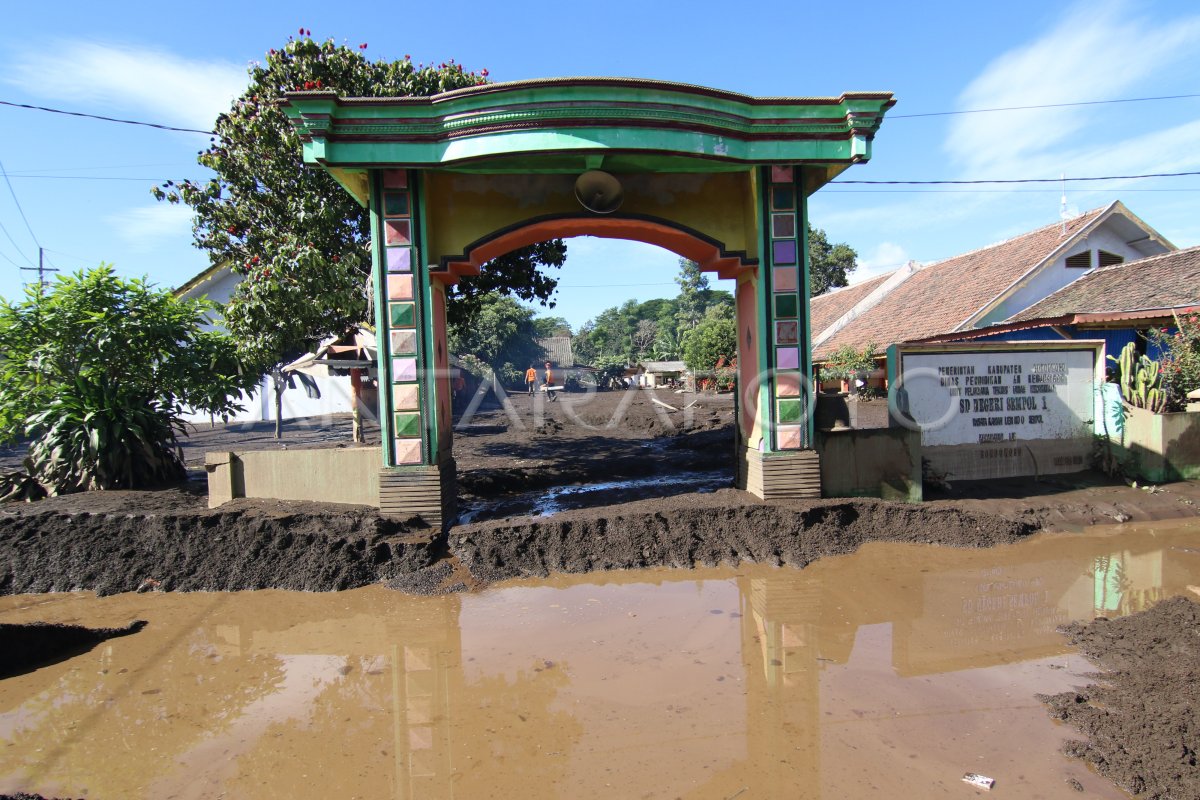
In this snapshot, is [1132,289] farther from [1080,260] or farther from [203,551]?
[203,551]

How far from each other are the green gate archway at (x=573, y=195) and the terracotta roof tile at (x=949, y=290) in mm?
11724

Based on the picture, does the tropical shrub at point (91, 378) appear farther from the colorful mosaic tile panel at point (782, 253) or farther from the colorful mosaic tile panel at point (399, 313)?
the colorful mosaic tile panel at point (782, 253)

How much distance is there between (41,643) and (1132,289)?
19038 mm

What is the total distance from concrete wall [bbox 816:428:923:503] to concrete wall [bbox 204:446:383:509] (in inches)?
207

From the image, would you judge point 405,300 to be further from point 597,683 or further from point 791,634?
point 791,634

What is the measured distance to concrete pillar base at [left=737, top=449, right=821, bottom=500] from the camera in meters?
7.44

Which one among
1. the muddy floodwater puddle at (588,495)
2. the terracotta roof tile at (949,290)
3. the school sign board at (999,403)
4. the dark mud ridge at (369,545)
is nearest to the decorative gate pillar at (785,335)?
the dark mud ridge at (369,545)

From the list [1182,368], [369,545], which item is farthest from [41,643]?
[1182,368]

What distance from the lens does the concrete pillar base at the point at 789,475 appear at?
744cm

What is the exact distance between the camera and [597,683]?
4.24 m

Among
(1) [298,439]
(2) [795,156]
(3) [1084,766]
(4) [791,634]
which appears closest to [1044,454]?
(2) [795,156]

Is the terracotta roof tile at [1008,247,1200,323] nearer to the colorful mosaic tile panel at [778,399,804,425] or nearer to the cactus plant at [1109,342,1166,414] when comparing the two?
the cactus plant at [1109,342,1166,414]

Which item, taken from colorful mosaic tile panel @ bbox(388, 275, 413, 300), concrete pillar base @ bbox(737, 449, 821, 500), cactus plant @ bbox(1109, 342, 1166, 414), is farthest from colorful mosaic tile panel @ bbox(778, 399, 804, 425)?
cactus plant @ bbox(1109, 342, 1166, 414)

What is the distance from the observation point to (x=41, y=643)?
16.3 ft
